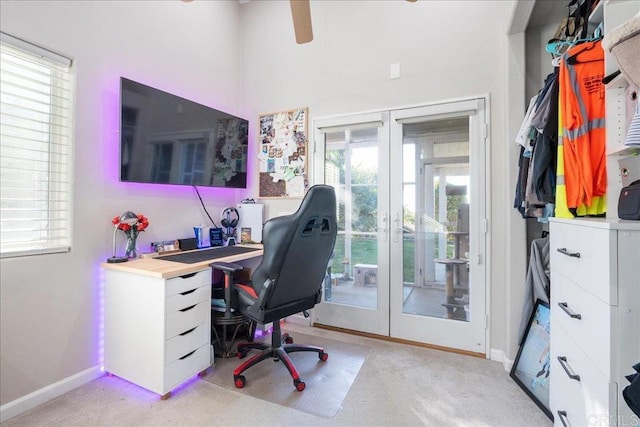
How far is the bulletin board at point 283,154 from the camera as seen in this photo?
291 cm

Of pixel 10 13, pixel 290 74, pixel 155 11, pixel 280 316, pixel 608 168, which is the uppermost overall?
pixel 155 11

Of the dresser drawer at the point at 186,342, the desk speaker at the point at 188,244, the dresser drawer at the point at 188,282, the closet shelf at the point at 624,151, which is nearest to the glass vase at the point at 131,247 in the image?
the desk speaker at the point at 188,244

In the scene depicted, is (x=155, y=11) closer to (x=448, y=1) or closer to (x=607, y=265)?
(x=448, y=1)

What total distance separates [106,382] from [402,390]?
194cm

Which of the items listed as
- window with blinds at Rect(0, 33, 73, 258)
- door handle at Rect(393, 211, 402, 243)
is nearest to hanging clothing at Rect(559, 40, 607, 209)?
door handle at Rect(393, 211, 402, 243)

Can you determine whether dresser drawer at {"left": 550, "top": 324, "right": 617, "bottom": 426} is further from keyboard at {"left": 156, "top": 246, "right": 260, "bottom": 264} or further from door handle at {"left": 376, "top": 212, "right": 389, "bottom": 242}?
keyboard at {"left": 156, "top": 246, "right": 260, "bottom": 264}

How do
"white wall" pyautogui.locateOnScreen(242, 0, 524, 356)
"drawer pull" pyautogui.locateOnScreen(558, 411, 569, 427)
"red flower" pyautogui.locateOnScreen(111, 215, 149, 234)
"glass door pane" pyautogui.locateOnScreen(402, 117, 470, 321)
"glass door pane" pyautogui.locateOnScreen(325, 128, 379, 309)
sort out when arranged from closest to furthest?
"drawer pull" pyautogui.locateOnScreen(558, 411, 569, 427) → "red flower" pyautogui.locateOnScreen(111, 215, 149, 234) → "white wall" pyautogui.locateOnScreen(242, 0, 524, 356) → "glass door pane" pyautogui.locateOnScreen(402, 117, 470, 321) → "glass door pane" pyautogui.locateOnScreen(325, 128, 379, 309)

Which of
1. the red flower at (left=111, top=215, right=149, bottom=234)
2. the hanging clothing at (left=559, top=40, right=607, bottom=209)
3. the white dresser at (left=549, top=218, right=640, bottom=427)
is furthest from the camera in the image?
the red flower at (left=111, top=215, right=149, bottom=234)

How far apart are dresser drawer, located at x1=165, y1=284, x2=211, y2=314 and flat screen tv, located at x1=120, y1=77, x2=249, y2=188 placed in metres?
0.93


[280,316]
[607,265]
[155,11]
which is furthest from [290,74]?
[607,265]

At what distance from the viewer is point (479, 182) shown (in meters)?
2.28

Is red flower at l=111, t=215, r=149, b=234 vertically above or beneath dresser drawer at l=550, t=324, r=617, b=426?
above

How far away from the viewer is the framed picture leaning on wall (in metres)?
1.68

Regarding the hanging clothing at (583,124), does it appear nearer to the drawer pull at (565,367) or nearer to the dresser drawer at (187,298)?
the drawer pull at (565,367)
